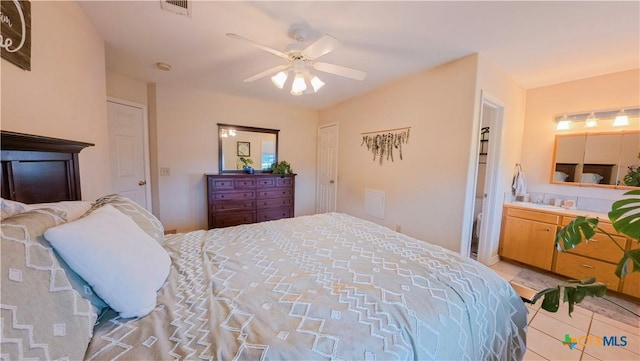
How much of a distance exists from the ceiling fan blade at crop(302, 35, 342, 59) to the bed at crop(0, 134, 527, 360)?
57.0 inches

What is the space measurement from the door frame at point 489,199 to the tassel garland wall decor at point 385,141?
88cm

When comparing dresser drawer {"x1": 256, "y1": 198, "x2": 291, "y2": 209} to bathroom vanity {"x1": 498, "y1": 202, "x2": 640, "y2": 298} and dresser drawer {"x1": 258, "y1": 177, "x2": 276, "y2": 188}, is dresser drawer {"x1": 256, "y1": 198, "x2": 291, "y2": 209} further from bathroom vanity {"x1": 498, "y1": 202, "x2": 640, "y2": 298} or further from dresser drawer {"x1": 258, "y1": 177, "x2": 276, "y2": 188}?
bathroom vanity {"x1": 498, "y1": 202, "x2": 640, "y2": 298}

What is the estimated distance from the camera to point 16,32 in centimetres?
104

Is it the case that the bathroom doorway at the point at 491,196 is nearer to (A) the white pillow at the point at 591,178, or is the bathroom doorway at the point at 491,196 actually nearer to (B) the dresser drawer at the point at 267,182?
(A) the white pillow at the point at 591,178

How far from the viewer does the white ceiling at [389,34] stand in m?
1.61

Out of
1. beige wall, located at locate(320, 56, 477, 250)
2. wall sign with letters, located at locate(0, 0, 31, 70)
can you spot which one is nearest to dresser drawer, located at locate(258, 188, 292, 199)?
beige wall, located at locate(320, 56, 477, 250)

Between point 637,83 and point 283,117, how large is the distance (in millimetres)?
4536

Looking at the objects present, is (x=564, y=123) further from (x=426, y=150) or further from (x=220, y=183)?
(x=220, y=183)

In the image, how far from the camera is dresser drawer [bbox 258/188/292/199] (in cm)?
384

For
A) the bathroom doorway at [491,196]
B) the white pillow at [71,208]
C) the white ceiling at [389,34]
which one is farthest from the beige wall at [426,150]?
the white pillow at [71,208]

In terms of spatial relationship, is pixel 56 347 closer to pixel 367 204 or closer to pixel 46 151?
pixel 46 151

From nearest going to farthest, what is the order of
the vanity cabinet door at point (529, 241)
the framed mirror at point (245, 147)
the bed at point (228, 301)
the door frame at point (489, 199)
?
the bed at point (228, 301)
the door frame at point (489, 199)
the vanity cabinet door at point (529, 241)
the framed mirror at point (245, 147)

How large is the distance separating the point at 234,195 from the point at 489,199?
362cm

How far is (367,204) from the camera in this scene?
3.59m
